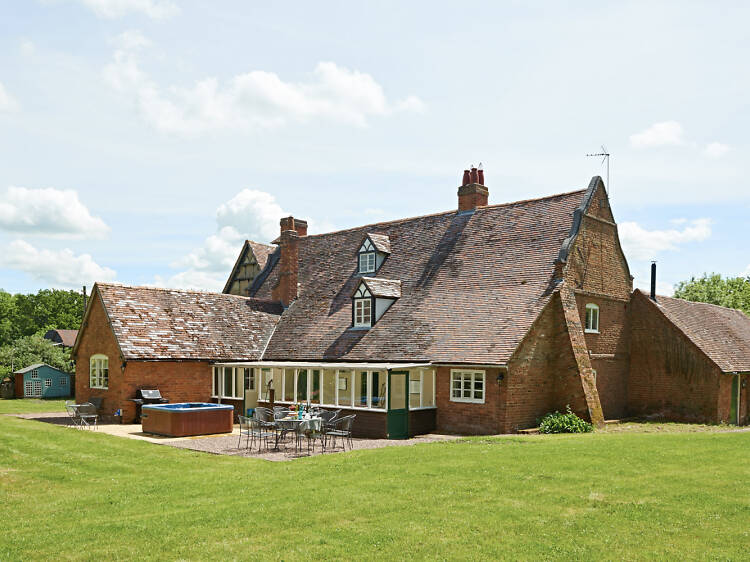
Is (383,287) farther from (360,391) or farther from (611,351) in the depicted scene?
(611,351)

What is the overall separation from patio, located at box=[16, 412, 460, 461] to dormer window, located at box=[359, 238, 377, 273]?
974 cm

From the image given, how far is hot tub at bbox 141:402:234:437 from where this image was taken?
71.8 ft

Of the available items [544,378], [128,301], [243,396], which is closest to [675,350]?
[544,378]

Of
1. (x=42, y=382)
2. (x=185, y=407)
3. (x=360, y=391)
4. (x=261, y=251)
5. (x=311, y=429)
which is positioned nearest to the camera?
(x=311, y=429)

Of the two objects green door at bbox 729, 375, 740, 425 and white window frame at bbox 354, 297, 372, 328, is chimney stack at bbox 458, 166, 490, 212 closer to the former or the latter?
white window frame at bbox 354, 297, 372, 328

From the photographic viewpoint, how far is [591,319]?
2566 centimetres

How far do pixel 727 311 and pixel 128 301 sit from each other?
96.0ft

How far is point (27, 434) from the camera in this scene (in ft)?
66.1

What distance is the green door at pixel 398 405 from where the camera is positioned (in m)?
21.3

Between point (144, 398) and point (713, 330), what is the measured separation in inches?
948

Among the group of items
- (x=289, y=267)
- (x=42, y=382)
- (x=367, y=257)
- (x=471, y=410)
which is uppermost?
(x=367, y=257)

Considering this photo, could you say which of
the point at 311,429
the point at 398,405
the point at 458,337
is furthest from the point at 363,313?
the point at 311,429

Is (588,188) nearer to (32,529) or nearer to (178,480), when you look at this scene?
(178,480)

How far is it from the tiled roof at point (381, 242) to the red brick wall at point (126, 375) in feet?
30.5
